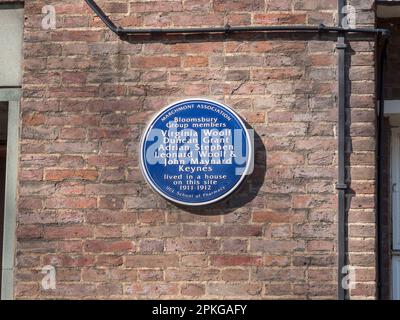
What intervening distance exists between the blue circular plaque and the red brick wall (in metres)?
0.08

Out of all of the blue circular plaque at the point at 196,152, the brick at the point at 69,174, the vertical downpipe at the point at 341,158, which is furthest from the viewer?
the brick at the point at 69,174

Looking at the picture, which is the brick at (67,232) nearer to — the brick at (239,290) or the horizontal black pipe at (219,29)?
the brick at (239,290)

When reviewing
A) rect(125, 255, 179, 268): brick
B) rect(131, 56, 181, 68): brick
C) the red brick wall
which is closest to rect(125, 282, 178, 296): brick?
the red brick wall

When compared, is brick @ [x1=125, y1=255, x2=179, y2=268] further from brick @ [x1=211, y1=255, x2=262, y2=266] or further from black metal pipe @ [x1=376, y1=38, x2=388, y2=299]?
black metal pipe @ [x1=376, y1=38, x2=388, y2=299]

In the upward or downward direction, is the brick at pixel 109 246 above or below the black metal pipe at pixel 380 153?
below

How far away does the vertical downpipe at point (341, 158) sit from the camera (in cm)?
473

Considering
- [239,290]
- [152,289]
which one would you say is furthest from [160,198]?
[239,290]

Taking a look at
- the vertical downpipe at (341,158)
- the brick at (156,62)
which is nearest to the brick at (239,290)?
the vertical downpipe at (341,158)

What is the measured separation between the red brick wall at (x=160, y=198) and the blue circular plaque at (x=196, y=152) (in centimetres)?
8

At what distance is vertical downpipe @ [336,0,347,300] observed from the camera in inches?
186

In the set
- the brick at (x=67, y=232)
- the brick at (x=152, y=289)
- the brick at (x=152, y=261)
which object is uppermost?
the brick at (x=67, y=232)

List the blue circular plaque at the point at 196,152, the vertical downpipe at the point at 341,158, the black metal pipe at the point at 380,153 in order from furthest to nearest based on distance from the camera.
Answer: the black metal pipe at the point at 380,153 < the blue circular plaque at the point at 196,152 < the vertical downpipe at the point at 341,158

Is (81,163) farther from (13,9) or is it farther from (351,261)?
(351,261)

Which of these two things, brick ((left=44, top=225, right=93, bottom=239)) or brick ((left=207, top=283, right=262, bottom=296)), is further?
brick ((left=44, top=225, right=93, bottom=239))
